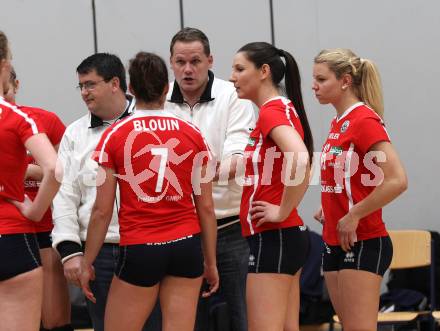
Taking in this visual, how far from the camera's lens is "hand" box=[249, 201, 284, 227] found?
363 cm

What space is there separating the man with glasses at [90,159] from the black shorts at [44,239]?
0.20 meters

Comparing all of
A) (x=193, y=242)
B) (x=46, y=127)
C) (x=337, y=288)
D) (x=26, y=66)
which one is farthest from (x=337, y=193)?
(x=26, y=66)

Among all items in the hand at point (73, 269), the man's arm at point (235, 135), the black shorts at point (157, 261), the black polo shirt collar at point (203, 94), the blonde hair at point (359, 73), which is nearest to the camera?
the black shorts at point (157, 261)

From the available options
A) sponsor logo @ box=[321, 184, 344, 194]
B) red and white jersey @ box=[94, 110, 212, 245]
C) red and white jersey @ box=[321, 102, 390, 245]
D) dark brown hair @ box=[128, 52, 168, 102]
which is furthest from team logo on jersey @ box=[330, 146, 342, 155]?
dark brown hair @ box=[128, 52, 168, 102]

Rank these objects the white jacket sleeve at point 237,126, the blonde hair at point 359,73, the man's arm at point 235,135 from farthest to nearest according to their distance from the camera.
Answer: the white jacket sleeve at point 237,126
the man's arm at point 235,135
the blonde hair at point 359,73

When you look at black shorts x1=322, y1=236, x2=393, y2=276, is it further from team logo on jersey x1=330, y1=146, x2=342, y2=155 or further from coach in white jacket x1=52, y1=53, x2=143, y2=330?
coach in white jacket x1=52, y1=53, x2=143, y2=330

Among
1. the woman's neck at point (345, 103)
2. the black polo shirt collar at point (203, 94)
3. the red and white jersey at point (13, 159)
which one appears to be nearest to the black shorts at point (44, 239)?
the red and white jersey at point (13, 159)

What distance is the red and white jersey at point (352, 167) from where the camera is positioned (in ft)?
12.5

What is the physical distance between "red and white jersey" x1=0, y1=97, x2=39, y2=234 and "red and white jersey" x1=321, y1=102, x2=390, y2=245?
1285 mm

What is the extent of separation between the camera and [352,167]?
12.6ft

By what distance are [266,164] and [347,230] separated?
0.45 metres

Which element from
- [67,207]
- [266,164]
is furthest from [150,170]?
[67,207]

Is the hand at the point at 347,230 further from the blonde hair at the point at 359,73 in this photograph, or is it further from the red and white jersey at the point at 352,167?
the blonde hair at the point at 359,73

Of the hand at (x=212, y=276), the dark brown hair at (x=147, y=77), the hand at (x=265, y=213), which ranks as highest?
the dark brown hair at (x=147, y=77)
